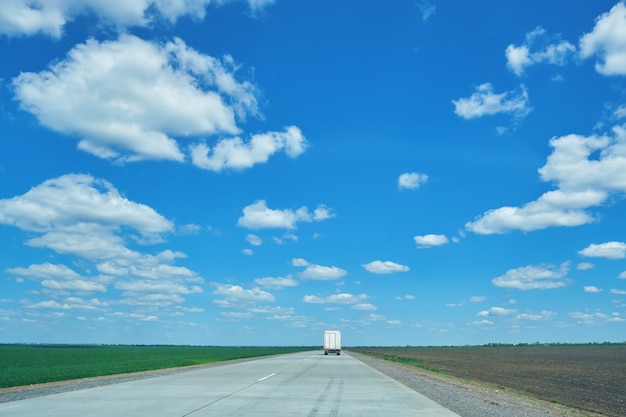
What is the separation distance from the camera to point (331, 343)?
76312 millimetres

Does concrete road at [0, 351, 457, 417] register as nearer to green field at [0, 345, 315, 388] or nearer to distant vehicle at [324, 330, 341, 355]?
green field at [0, 345, 315, 388]

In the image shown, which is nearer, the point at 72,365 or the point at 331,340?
the point at 72,365

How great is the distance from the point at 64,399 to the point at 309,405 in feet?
24.9

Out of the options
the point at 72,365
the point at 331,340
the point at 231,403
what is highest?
the point at 331,340

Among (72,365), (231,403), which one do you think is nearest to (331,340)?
(72,365)

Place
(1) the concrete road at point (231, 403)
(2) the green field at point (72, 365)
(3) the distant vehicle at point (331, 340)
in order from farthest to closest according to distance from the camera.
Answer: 1. (3) the distant vehicle at point (331, 340)
2. (2) the green field at point (72, 365)
3. (1) the concrete road at point (231, 403)

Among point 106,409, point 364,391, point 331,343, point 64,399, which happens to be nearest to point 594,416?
point 364,391

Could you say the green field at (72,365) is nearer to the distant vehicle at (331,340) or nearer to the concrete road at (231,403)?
the concrete road at (231,403)

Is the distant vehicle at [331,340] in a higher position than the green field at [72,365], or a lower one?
higher

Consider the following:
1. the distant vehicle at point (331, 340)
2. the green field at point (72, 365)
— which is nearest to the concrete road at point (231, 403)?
the green field at point (72, 365)

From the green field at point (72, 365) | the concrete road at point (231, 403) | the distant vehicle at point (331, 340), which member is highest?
the distant vehicle at point (331, 340)

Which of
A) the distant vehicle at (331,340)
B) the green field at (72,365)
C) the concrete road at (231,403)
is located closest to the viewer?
the concrete road at (231,403)

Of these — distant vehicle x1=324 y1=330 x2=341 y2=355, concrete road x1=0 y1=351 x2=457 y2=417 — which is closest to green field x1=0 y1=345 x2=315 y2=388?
concrete road x1=0 y1=351 x2=457 y2=417

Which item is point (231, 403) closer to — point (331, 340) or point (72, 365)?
point (72, 365)
